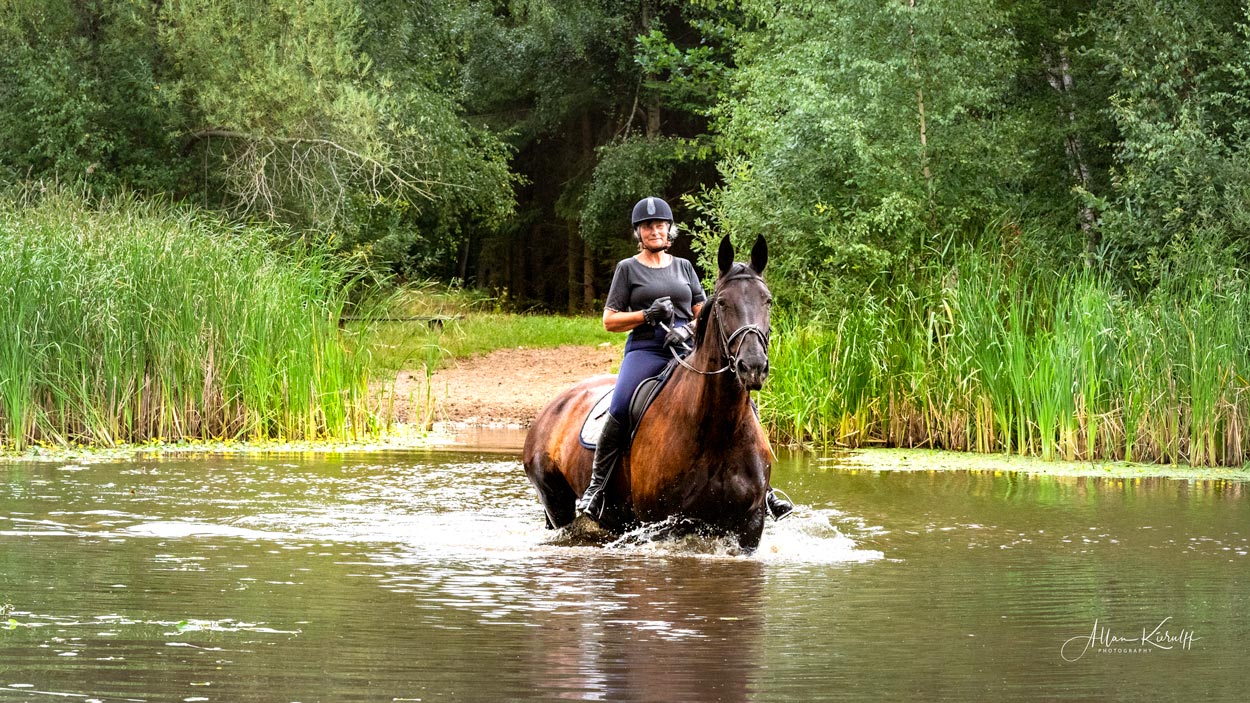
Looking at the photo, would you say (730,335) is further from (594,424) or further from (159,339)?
(159,339)

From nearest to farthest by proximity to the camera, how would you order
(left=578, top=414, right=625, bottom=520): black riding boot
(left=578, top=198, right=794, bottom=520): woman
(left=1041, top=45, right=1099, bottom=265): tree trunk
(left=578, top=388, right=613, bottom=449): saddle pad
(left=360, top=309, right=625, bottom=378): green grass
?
(left=578, top=198, right=794, bottom=520): woman, (left=578, top=414, right=625, bottom=520): black riding boot, (left=578, top=388, right=613, bottom=449): saddle pad, (left=1041, top=45, right=1099, bottom=265): tree trunk, (left=360, top=309, right=625, bottom=378): green grass

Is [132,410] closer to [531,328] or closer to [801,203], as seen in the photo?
[801,203]

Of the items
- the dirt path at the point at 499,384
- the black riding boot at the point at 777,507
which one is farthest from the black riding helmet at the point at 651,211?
the dirt path at the point at 499,384

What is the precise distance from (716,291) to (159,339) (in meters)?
7.81

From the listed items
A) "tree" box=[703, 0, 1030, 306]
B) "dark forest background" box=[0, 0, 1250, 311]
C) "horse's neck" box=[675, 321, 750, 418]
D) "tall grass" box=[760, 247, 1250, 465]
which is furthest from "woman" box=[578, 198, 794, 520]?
"tree" box=[703, 0, 1030, 306]

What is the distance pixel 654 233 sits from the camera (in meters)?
8.55

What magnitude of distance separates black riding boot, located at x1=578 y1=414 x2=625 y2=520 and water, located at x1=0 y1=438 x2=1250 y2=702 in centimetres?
28

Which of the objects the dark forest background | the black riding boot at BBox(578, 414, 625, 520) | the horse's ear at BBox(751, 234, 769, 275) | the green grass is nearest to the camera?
the horse's ear at BBox(751, 234, 769, 275)

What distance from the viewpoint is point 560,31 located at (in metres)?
37.1

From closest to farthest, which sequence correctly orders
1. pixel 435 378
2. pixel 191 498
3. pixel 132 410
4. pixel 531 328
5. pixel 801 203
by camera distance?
pixel 191 498 → pixel 132 410 → pixel 801 203 → pixel 435 378 → pixel 531 328

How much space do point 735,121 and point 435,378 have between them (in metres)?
6.05

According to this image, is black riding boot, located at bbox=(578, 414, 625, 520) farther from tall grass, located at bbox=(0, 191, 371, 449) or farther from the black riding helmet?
tall grass, located at bbox=(0, 191, 371, 449)

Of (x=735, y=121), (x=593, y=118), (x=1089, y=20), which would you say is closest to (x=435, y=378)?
(x=735, y=121)

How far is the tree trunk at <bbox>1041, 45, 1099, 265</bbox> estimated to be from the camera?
20766 millimetres
